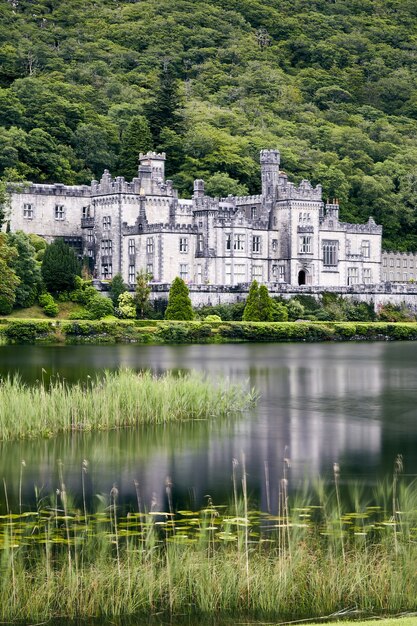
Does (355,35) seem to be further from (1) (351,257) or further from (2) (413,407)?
(2) (413,407)

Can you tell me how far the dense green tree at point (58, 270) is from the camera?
77.8 m

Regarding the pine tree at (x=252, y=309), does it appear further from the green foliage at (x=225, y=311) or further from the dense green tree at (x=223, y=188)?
the dense green tree at (x=223, y=188)

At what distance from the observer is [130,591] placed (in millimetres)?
17875

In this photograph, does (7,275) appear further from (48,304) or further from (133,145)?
(133,145)

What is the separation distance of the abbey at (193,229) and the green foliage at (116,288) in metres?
3.83

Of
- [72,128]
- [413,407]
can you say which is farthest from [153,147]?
[413,407]

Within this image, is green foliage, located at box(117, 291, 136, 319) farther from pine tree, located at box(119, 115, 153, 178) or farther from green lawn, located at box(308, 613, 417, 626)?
green lawn, located at box(308, 613, 417, 626)

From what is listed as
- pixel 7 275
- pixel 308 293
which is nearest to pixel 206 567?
pixel 7 275

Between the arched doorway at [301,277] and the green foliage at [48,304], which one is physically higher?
the arched doorway at [301,277]

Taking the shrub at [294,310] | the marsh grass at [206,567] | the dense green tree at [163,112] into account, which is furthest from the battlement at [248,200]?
the marsh grass at [206,567]

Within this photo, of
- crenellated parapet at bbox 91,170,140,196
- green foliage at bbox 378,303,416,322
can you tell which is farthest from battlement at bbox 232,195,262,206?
green foliage at bbox 378,303,416,322

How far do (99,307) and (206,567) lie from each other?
58457 mm

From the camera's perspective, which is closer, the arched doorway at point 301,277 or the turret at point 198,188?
the turret at point 198,188

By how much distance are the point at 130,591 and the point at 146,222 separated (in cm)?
6851
